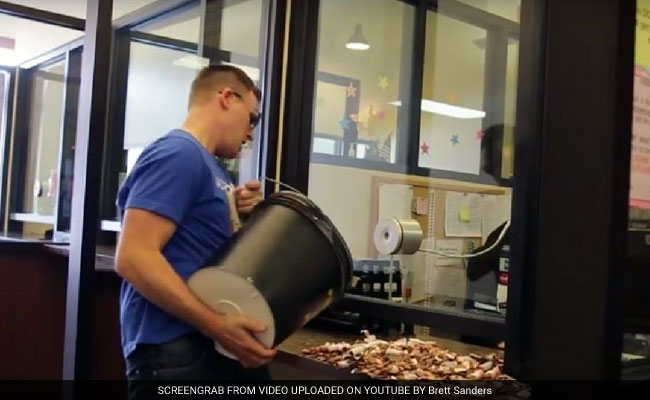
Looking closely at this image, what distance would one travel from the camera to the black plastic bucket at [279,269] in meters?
1.20

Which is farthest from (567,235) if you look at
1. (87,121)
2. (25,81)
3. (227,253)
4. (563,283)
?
(25,81)

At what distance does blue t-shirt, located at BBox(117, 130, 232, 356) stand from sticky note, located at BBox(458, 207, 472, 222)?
1178mm

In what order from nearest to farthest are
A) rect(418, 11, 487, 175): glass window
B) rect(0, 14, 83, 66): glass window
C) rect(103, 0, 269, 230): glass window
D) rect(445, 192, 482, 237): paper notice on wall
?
rect(445, 192, 482, 237): paper notice on wall → rect(418, 11, 487, 175): glass window → rect(103, 0, 269, 230): glass window → rect(0, 14, 83, 66): glass window

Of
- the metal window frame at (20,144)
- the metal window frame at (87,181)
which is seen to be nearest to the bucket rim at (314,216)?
the metal window frame at (87,181)

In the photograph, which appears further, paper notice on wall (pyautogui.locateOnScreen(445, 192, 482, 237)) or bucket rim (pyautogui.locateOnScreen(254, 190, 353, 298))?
paper notice on wall (pyautogui.locateOnScreen(445, 192, 482, 237))

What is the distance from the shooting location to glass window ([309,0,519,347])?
7.24ft

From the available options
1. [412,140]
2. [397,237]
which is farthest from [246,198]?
[412,140]

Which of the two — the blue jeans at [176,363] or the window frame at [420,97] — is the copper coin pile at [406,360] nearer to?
the blue jeans at [176,363]

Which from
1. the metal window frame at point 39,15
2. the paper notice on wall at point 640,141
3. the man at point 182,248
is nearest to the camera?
the man at point 182,248

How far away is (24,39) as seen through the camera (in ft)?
13.4

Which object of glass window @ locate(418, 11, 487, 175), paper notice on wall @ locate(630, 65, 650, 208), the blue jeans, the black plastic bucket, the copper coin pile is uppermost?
glass window @ locate(418, 11, 487, 175)

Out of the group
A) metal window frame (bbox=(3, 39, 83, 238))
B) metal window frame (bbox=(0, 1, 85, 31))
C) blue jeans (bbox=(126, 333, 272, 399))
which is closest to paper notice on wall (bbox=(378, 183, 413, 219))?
blue jeans (bbox=(126, 333, 272, 399))

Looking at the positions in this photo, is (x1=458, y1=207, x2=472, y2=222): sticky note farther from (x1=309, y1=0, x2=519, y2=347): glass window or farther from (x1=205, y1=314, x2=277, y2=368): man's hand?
(x1=205, y1=314, x2=277, y2=368): man's hand

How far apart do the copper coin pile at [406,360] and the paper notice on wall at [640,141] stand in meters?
0.49
